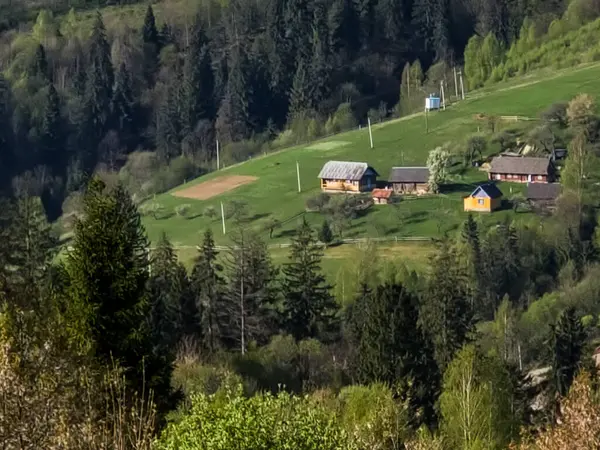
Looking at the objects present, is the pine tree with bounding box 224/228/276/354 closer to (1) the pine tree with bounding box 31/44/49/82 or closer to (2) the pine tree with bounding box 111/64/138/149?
(2) the pine tree with bounding box 111/64/138/149

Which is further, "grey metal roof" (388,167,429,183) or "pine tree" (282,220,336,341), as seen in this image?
"grey metal roof" (388,167,429,183)

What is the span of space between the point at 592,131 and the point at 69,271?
67.4 meters

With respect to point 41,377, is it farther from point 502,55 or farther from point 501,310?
point 502,55

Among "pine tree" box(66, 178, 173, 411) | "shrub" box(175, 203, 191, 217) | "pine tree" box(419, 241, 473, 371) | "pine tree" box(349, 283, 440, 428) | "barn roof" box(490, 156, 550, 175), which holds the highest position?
"pine tree" box(66, 178, 173, 411)

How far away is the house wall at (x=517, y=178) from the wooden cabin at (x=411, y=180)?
193 inches

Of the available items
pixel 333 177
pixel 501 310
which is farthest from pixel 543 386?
pixel 333 177

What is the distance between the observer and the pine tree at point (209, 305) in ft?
143

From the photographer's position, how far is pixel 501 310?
187 feet

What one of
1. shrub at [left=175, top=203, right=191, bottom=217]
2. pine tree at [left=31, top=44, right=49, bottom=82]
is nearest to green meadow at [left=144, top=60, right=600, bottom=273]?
shrub at [left=175, top=203, right=191, bottom=217]

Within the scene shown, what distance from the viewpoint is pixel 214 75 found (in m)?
127

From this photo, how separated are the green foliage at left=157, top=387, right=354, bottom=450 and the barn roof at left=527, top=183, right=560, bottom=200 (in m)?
62.7

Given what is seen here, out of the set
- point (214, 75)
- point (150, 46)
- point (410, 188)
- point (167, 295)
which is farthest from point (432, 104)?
point (167, 295)

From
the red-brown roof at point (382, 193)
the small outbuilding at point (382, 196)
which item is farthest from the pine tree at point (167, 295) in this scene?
the red-brown roof at point (382, 193)

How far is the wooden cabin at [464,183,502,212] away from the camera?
72.3m
